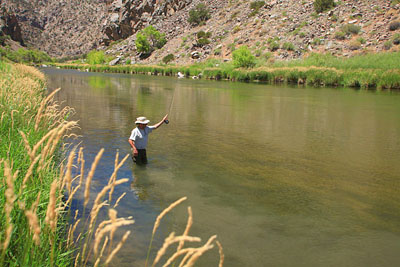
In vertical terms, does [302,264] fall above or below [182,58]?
below

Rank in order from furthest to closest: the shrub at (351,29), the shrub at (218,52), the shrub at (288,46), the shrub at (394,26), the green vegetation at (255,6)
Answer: the green vegetation at (255,6) → the shrub at (218,52) → the shrub at (288,46) → the shrub at (351,29) → the shrub at (394,26)

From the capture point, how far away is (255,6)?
75938mm

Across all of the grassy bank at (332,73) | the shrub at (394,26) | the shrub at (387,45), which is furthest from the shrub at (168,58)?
the shrub at (387,45)

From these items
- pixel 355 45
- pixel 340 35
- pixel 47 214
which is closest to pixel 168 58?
pixel 340 35

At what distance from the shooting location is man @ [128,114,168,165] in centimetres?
912

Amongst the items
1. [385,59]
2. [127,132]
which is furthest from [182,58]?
[127,132]

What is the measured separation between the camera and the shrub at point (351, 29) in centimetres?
5298

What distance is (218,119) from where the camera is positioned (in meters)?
17.7

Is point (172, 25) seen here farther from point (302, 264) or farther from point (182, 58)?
point (302, 264)

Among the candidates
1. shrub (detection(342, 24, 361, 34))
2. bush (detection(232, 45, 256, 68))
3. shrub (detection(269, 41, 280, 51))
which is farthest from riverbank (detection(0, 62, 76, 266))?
shrub (detection(269, 41, 280, 51))

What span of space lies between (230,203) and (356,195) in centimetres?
283

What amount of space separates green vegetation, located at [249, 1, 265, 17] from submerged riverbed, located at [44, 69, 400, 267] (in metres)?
60.9

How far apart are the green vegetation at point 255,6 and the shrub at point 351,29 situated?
76.3 ft

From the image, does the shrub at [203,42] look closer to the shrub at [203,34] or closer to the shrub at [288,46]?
the shrub at [203,34]
